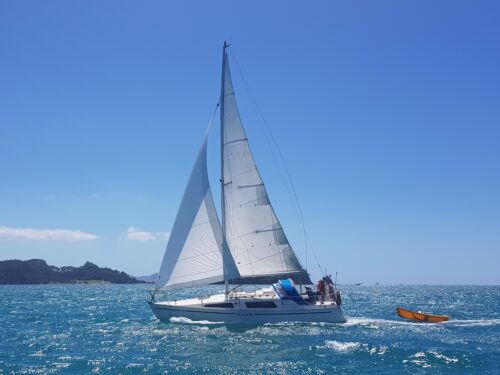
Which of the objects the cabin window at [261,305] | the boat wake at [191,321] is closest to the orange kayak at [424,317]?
the cabin window at [261,305]

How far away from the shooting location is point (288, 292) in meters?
32.8

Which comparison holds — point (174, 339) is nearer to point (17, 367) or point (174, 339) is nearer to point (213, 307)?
point (213, 307)

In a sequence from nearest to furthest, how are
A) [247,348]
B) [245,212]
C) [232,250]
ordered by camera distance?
[247,348] → [232,250] → [245,212]

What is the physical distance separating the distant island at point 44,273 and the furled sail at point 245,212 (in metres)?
173

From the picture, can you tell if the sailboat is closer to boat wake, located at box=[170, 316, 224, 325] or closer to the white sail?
the white sail

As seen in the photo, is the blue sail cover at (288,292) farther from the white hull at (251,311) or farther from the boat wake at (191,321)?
the boat wake at (191,321)

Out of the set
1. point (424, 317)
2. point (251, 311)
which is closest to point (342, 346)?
point (251, 311)

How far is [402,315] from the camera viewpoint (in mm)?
42344

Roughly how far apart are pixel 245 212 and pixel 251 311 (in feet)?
21.6

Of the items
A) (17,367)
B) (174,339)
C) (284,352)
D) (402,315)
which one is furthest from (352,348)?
(402,315)

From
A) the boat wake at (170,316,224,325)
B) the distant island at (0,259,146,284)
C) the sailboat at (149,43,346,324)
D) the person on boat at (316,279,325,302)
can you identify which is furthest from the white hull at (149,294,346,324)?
the distant island at (0,259,146,284)

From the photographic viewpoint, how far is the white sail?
32.6 m

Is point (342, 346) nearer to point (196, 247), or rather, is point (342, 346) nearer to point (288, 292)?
point (288, 292)

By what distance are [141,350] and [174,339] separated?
3.23m
